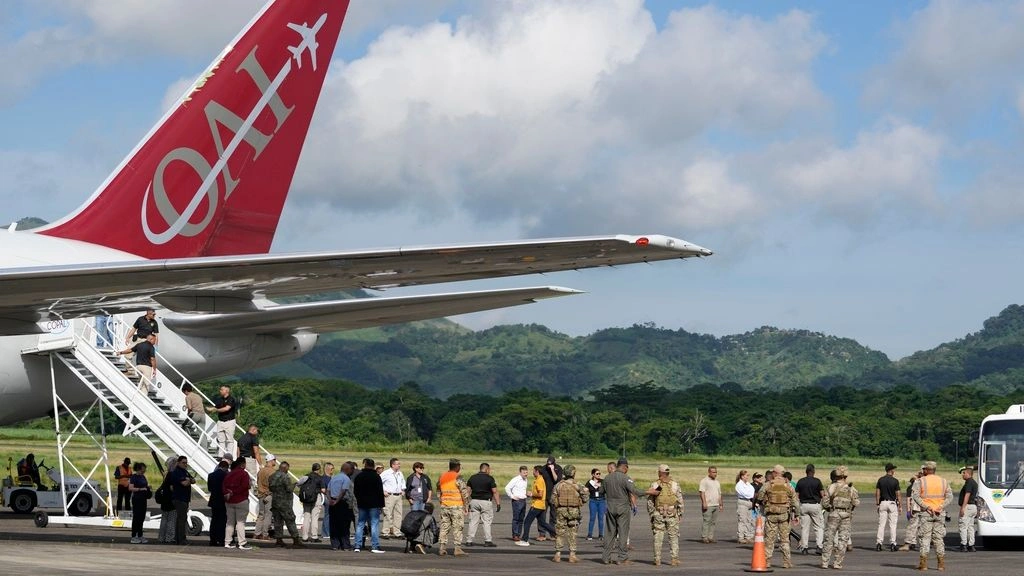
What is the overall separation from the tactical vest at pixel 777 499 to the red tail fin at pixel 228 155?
11.5m

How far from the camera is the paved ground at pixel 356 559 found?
794 inches

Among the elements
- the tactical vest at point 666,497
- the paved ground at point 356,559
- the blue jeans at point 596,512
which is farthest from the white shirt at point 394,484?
the tactical vest at point 666,497

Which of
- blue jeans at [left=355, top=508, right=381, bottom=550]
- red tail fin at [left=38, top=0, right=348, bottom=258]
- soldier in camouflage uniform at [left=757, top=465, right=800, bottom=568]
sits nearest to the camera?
soldier in camouflage uniform at [left=757, top=465, right=800, bottom=568]

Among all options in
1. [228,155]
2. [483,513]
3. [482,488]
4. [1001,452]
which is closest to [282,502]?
[482,488]

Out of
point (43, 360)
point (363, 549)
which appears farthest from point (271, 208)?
point (363, 549)

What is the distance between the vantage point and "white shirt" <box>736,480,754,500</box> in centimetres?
3095

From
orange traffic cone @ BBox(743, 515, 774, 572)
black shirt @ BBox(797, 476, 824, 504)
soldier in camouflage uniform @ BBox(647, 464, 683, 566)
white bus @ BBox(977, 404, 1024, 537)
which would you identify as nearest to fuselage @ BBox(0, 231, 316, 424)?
soldier in camouflage uniform @ BBox(647, 464, 683, 566)

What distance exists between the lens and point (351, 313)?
2686cm

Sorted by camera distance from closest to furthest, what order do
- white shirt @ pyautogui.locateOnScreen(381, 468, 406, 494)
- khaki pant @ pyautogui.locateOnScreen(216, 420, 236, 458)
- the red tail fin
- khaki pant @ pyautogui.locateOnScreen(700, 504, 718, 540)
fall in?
1. the red tail fin
2. khaki pant @ pyautogui.locateOnScreen(216, 420, 236, 458)
3. white shirt @ pyautogui.locateOnScreen(381, 468, 406, 494)
4. khaki pant @ pyautogui.locateOnScreen(700, 504, 718, 540)

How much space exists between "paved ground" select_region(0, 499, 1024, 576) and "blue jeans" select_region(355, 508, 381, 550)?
36 cm

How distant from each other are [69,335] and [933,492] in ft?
53.5

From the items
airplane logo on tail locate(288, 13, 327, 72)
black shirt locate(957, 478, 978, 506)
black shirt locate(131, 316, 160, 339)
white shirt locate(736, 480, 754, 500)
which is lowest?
white shirt locate(736, 480, 754, 500)

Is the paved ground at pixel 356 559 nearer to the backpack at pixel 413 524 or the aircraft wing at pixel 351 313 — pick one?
the backpack at pixel 413 524

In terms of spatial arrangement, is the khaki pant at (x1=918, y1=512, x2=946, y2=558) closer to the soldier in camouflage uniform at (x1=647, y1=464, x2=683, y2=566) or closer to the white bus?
the soldier in camouflage uniform at (x1=647, y1=464, x2=683, y2=566)
